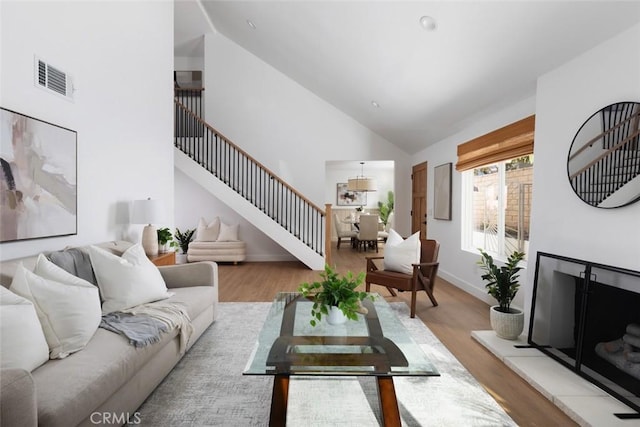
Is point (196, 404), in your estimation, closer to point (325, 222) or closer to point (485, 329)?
point (485, 329)

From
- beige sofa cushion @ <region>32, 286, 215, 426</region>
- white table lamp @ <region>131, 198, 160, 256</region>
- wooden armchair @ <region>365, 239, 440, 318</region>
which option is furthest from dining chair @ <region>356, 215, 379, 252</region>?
beige sofa cushion @ <region>32, 286, 215, 426</region>

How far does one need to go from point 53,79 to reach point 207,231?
4.70 m

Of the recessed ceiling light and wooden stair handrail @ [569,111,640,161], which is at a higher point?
the recessed ceiling light

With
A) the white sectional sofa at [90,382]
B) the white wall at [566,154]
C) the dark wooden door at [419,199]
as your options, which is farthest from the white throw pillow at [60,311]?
the dark wooden door at [419,199]

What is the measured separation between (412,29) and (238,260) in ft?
16.9

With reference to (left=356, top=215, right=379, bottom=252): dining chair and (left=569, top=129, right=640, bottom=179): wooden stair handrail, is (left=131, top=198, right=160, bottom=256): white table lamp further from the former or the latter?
(left=356, top=215, right=379, bottom=252): dining chair

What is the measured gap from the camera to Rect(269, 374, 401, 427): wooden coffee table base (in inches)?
64.9

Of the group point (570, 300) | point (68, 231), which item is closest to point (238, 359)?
point (68, 231)

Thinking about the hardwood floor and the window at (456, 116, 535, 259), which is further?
the window at (456, 116, 535, 259)

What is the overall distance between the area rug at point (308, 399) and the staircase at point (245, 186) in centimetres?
377

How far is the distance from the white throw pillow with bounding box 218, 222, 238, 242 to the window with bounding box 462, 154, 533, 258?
4472 mm

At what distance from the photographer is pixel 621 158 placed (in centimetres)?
219

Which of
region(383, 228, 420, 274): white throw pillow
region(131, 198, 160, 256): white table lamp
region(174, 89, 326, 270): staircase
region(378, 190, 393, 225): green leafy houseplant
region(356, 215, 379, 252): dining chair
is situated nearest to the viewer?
region(131, 198, 160, 256): white table lamp

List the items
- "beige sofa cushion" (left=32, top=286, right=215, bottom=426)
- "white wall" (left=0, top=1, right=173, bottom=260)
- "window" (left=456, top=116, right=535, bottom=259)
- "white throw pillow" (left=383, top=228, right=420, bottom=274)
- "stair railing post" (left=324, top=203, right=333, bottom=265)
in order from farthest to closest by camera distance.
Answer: "stair railing post" (left=324, top=203, right=333, bottom=265) → "white throw pillow" (left=383, top=228, right=420, bottom=274) → "window" (left=456, top=116, right=535, bottom=259) → "white wall" (left=0, top=1, right=173, bottom=260) → "beige sofa cushion" (left=32, top=286, right=215, bottom=426)
